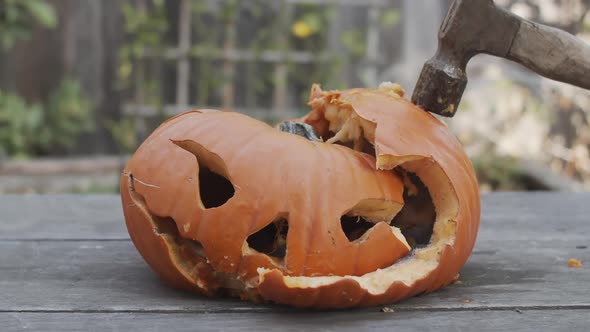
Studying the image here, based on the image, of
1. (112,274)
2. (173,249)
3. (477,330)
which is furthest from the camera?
(112,274)

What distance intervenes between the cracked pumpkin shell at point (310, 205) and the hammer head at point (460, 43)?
2.0 inches

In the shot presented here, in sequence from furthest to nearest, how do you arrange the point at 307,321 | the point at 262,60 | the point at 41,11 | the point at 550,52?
the point at 262,60 < the point at 41,11 < the point at 550,52 < the point at 307,321

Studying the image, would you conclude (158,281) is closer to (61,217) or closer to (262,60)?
(61,217)

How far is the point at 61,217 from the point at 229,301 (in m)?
0.98

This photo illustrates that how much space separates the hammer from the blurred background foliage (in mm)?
3037

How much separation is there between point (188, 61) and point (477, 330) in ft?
12.0

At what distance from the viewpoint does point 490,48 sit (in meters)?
1.38

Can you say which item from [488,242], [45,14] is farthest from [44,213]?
[45,14]

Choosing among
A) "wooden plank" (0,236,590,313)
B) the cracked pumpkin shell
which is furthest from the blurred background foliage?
the cracked pumpkin shell

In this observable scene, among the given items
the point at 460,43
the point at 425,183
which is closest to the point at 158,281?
the point at 425,183

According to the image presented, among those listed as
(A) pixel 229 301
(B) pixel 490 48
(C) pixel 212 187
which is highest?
(B) pixel 490 48

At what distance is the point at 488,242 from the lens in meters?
1.81

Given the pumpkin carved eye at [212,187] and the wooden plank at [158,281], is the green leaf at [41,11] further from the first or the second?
the pumpkin carved eye at [212,187]

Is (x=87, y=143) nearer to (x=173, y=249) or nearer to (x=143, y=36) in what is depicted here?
(x=143, y=36)
